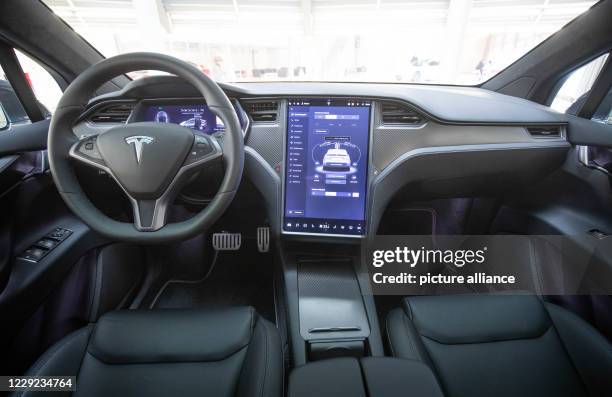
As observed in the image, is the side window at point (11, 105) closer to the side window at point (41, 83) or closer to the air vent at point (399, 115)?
the side window at point (41, 83)

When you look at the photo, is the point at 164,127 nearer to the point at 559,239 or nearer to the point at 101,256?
the point at 101,256

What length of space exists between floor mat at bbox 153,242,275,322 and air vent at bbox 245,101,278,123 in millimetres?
815

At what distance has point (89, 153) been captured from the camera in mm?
871

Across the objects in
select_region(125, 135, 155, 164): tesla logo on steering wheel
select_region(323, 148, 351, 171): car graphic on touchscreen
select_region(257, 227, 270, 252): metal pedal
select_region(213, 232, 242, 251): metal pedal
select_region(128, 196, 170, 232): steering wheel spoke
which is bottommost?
select_region(213, 232, 242, 251): metal pedal

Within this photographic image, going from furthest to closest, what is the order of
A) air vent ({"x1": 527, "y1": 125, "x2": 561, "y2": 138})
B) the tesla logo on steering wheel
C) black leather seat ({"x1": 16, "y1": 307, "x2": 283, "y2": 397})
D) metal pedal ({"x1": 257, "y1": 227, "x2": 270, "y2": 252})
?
metal pedal ({"x1": 257, "y1": 227, "x2": 270, "y2": 252})
air vent ({"x1": 527, "y1": 125, "x2": 561, "y2": 138})
the tesla logo on steering wheel
black leather seat ({"x1": 16, "y1": 307, "x2": 283, "y2": 397})

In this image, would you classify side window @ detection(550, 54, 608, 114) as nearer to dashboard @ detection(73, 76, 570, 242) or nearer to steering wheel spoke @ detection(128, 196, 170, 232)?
dashboard @ detection(73, 76, 570, 242)

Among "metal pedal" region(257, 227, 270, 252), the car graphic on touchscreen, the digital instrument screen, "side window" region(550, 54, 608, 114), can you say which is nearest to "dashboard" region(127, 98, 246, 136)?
the digital instrument screen

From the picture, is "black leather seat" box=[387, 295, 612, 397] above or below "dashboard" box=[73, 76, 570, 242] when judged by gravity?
below

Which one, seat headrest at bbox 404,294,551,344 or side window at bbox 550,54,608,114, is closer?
seat headrest at bbox 404,294,551,344

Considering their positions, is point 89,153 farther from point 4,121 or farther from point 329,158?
point 329,158

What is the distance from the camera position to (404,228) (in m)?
1.70

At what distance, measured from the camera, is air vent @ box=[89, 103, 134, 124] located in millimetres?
1186

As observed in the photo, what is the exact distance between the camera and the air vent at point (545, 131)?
1.24 metres

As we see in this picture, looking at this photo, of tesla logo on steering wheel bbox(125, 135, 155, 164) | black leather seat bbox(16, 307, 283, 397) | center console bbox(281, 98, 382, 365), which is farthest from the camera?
center console bbox(281, 98, 382, 365)
